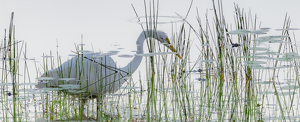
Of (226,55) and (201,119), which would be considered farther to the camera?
(201,119)

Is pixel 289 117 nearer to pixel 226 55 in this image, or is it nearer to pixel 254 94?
pixel 254 94

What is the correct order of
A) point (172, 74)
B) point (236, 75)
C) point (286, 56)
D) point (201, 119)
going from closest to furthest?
point (286, 56) → point (236, 75) → point (172, 74) → point (201, 119)

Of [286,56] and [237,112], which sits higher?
[286,56]

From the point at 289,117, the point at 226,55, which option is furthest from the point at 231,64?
the point at 289,117

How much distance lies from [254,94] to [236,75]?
0.22 m

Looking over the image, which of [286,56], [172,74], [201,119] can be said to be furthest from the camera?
[201,119]

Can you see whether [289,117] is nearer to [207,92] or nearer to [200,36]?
[207,92]

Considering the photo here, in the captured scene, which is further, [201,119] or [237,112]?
[201,119]

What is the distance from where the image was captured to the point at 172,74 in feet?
6.96

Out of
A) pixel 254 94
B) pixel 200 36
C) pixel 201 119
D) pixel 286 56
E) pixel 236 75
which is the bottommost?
pixel 201 119

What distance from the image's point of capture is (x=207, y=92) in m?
2.06

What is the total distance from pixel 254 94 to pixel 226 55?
1.09 ft

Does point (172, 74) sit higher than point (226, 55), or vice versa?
point (226, 55)

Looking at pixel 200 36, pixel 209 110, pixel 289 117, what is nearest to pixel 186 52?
pixel 200 36
